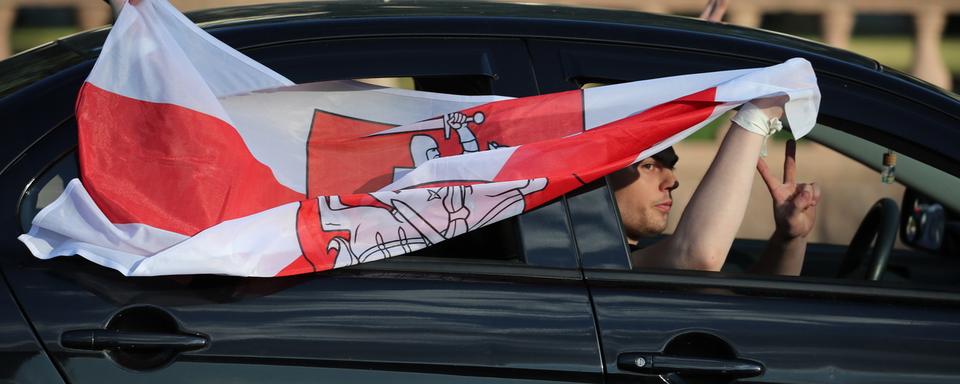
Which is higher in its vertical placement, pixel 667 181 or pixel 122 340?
pixel 667 181

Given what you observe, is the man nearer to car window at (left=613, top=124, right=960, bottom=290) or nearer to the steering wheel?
car window at (left=613, top=124, right=960, bottom=290)

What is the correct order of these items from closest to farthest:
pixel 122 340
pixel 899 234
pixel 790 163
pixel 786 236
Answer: pixel 122 340
pixel 790 163
pixel 786 236
pixel 899 234

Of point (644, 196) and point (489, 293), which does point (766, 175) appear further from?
point (489, 293)

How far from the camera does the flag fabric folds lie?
238 cm

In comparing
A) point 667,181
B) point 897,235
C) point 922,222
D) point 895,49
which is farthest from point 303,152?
point 895,49

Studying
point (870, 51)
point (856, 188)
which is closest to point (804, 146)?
point (856, 188)

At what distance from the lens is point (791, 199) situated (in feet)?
9.90

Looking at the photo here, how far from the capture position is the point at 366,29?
261cm

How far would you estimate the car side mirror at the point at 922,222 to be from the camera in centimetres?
375

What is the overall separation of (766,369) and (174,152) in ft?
3.92

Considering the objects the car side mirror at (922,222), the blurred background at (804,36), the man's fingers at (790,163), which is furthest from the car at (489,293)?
the blurred background at (804,36)

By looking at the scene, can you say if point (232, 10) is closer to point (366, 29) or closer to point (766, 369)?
point (366, 29)

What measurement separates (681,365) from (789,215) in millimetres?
824

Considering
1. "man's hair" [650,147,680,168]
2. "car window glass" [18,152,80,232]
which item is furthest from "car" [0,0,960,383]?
"man's hair" [650,147,680,168]
